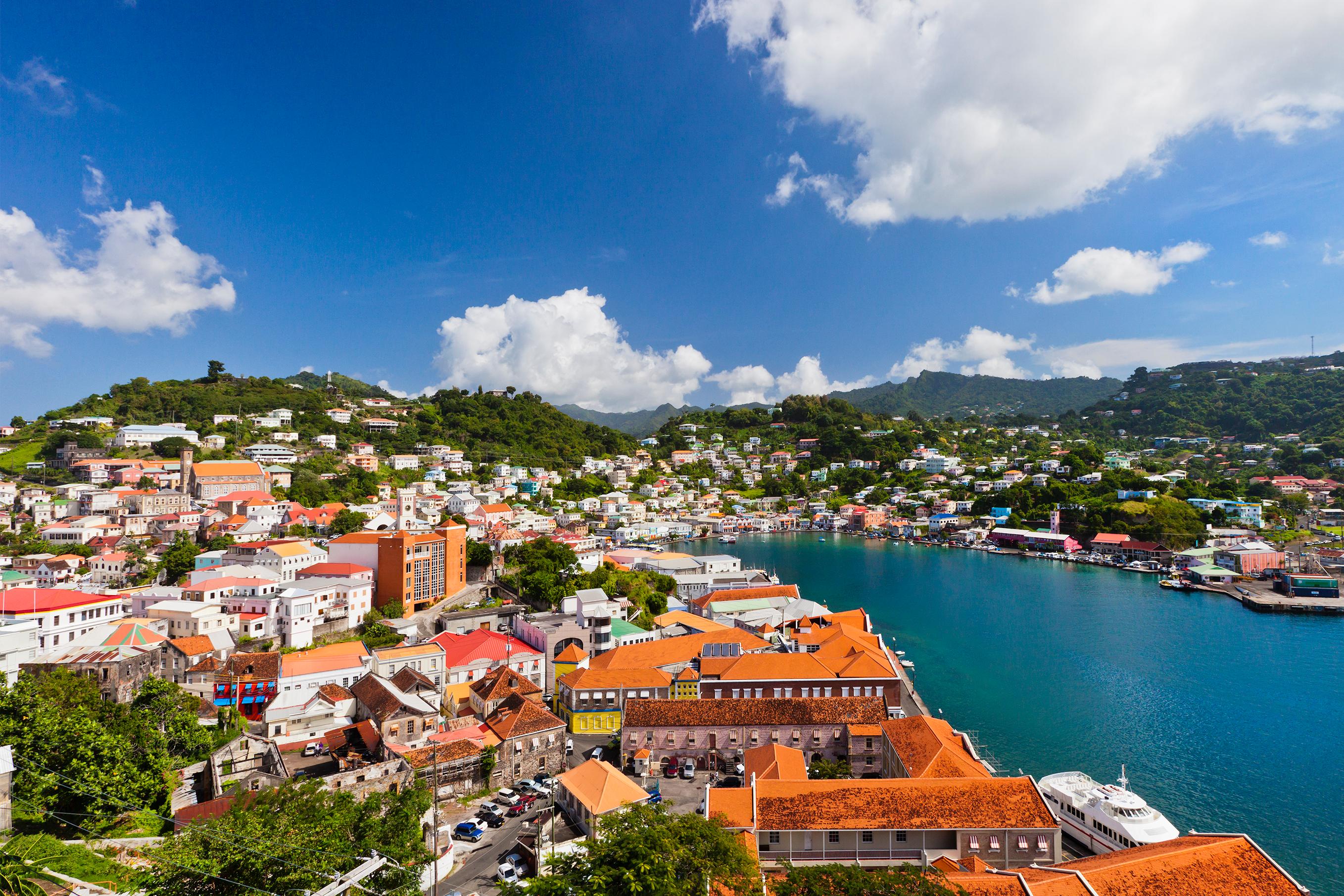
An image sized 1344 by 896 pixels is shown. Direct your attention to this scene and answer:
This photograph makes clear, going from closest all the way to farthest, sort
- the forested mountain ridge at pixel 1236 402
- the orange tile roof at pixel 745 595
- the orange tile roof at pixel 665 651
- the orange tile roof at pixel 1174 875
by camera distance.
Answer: the orange tile roof at pixel 1174 875
the orange tile roof at pixel 665 651
the orange tile roof at pixel 745 595
the forested mountain ridge at pixel 1236 402

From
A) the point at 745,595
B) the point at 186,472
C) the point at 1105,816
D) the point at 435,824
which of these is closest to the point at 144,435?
the point at 186,472

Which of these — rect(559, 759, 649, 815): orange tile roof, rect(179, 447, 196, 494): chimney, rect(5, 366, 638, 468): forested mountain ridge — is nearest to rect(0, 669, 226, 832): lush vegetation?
rect(559, 759, 649, 815): orange tile roof

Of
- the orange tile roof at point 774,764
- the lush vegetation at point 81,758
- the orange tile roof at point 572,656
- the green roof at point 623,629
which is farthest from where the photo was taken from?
the green roof at point 623,629

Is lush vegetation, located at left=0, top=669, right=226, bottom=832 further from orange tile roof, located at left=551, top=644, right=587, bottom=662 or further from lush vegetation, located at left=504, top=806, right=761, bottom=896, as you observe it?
orange tile roof, located at left=551, top=644, right=587, bottom=662

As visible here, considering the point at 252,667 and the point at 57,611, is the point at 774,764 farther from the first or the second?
the point at 57,611

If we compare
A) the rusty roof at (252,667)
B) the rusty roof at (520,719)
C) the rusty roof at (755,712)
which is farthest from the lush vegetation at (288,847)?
the rusty roof at (252,667)

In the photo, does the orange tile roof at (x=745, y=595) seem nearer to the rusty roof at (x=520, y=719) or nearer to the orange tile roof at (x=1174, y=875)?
the rusty roof at (x=520, y=719)
